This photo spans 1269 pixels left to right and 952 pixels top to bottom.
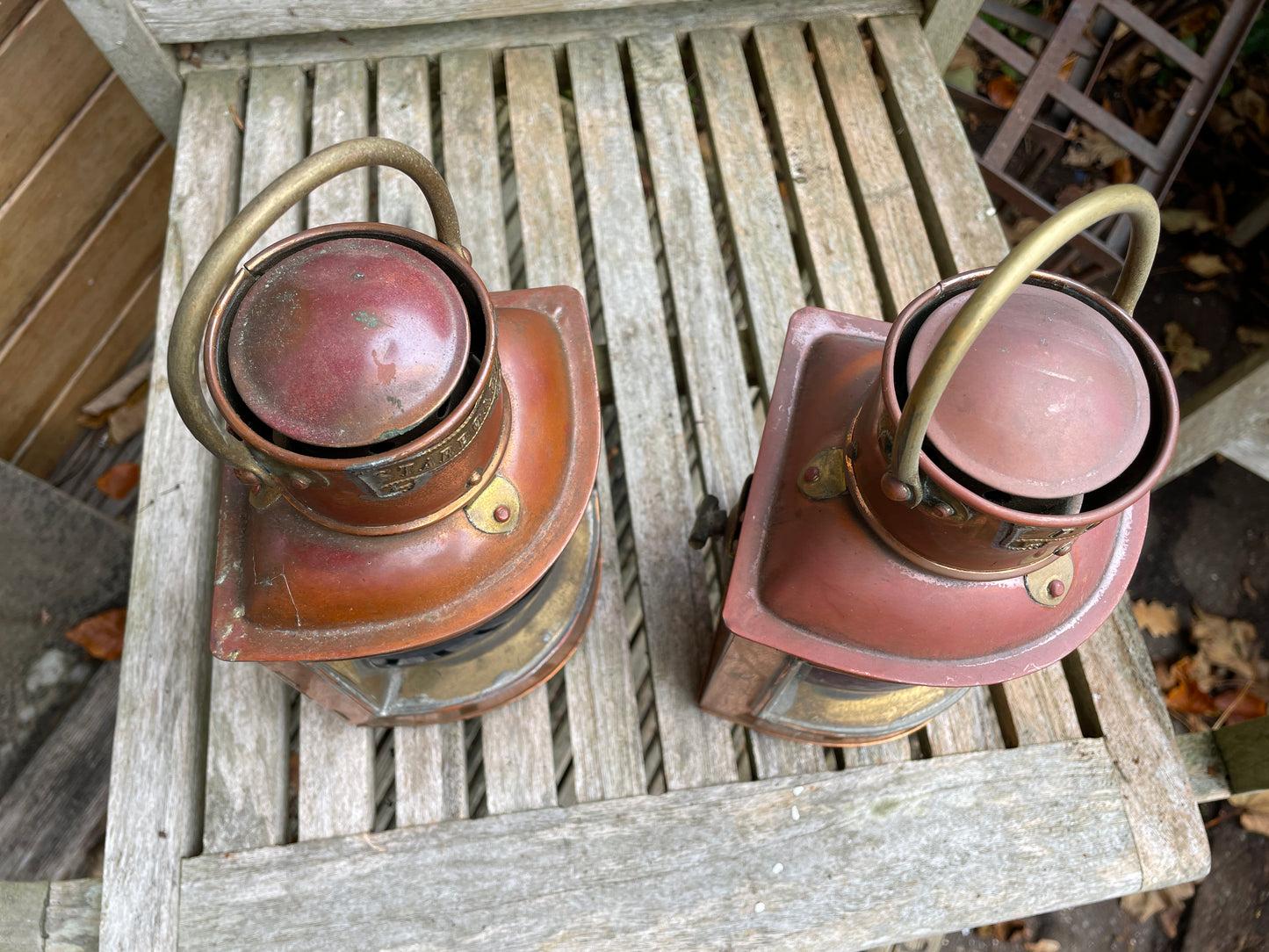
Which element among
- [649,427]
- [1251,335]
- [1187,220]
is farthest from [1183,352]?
[649,427]

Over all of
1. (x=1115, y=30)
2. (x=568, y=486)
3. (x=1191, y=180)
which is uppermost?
(x=568, y=486)

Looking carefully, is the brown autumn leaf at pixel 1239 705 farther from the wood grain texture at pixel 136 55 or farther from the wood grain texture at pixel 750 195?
the wood grain texture at pixel 136 55

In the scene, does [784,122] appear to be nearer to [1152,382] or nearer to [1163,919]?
[1152,382]

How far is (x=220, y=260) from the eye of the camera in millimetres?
832

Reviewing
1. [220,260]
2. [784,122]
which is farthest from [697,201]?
[220,260]

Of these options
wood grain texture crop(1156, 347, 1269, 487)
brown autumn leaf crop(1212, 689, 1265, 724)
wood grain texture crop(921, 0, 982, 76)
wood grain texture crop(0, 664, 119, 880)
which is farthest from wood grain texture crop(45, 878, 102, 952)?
brown autumn leaf crop(1212, 689, 1265, 724)

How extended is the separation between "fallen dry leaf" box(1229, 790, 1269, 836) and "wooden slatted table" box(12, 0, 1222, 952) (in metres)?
1.31

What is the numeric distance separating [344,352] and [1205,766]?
192cm

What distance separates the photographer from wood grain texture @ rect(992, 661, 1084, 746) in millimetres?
1620

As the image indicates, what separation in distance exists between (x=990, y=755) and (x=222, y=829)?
151 cm

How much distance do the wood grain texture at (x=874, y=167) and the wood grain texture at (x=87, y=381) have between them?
2.30 metres

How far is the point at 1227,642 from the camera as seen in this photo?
2.78 metres

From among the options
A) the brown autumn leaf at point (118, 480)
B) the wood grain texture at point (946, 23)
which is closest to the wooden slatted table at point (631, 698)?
the wood grain texture at point (946, 23)

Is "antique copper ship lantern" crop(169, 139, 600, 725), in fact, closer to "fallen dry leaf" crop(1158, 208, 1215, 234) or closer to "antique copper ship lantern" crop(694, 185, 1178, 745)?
"antique copper ship lantern" crop(694, 185, 1178, 745)
